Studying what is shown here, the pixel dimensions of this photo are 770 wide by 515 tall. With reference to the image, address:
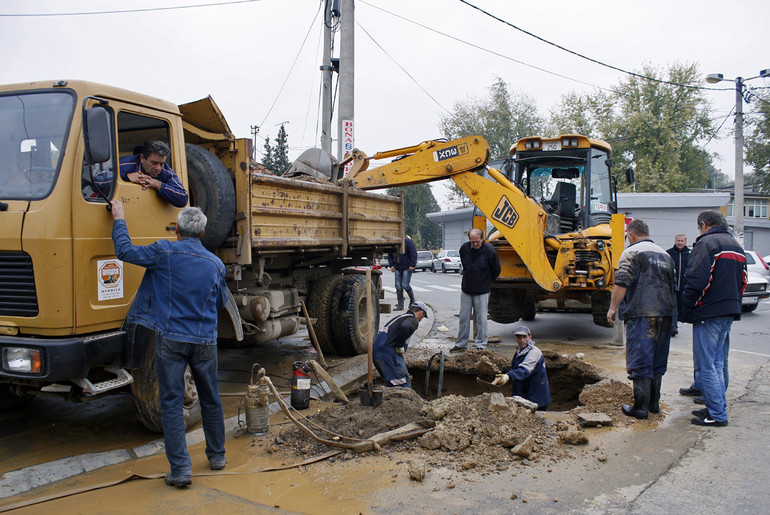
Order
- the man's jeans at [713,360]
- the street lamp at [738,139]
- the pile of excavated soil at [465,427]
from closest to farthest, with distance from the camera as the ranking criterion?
the pile of excavated soil at [465,427]
the man's jeans at [713,360]
the street lamp at [738,139]

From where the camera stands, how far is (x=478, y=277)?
8.27 m

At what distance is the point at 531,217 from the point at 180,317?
18.4ft

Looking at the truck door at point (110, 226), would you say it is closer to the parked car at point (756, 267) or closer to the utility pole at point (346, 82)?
the utility pole at point (346, 82)

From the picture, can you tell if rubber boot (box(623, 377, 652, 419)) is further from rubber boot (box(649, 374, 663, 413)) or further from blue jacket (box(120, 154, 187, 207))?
blue jacket (box(120, 154, 187, 207))

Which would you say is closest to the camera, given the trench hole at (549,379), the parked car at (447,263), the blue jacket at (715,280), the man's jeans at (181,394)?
the man's jeans at (181,394)

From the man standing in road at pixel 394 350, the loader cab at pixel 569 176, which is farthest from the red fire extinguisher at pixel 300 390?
the loader cab at pixel 569 176

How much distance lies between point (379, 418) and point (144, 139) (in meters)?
3.11

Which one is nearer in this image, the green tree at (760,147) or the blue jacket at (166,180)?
the blue jacket at (166,180)

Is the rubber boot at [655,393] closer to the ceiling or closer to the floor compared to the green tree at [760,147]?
closer to the floor

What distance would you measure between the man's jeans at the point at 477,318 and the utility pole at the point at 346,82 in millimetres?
3934

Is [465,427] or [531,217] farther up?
[531,217]

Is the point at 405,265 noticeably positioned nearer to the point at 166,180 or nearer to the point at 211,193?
the point at 211,193

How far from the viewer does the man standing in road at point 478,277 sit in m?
8.27

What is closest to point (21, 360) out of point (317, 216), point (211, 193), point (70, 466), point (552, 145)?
point (70, 466)
